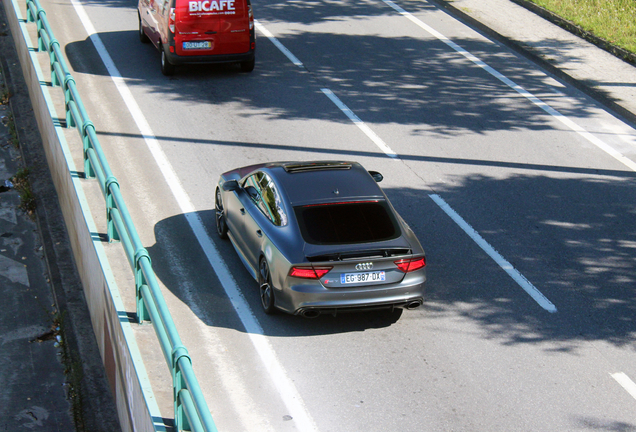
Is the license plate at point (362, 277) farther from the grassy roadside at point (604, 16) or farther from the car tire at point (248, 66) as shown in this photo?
the grassy roadside at point (604, 16)

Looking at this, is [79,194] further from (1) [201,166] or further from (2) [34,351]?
(1) [201,166]

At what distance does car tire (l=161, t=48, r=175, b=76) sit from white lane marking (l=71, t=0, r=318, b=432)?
2.98 ft

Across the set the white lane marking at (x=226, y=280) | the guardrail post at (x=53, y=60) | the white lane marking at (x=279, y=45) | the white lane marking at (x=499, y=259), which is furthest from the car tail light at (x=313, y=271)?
the white lane marking at (x=279, y=45)

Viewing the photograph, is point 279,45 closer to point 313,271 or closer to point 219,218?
point 219,218

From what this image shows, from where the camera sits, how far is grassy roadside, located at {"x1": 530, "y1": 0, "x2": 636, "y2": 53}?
62.8ft

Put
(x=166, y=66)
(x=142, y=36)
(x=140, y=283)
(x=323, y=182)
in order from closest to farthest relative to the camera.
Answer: (x=140, y=283), (x=323, y=182), (x=166, y=66), (x=142, y=36)

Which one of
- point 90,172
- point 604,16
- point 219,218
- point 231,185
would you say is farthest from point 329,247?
point 604,16

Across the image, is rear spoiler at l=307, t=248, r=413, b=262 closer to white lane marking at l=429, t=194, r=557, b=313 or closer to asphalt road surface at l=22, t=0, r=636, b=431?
asphalt road surface at l=22, t=0, r=636, b=431

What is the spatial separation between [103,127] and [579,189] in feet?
27.0

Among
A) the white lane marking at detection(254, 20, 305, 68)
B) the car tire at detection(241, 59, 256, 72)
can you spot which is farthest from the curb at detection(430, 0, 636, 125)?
the car tire at detection(241, 59, 256, 72)

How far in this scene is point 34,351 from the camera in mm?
9023

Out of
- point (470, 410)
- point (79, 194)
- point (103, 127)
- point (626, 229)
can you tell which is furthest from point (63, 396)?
point (626, 229)

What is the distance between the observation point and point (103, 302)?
7707 millimetres

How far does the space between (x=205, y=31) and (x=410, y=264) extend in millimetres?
9040
